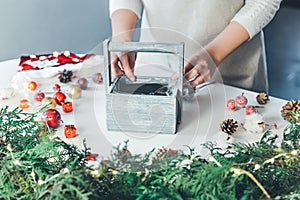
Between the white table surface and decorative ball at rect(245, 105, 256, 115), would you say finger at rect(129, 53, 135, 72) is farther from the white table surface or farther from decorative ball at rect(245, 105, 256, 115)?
decorative ball at rect(245, 105, 256, 115)

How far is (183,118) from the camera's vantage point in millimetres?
958

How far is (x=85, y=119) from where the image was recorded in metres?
0.95

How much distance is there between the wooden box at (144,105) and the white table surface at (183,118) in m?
0.02

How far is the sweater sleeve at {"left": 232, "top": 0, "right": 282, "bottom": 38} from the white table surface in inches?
7.5

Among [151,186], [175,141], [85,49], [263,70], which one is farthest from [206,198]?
[85,49]

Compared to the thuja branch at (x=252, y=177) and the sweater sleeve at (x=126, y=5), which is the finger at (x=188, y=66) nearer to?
the sweater sleeve at (x=126, y=5)

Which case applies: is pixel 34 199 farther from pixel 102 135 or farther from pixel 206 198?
A: pixel 102 135

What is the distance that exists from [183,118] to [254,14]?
0.40 meters

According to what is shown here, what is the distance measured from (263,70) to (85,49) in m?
1.03

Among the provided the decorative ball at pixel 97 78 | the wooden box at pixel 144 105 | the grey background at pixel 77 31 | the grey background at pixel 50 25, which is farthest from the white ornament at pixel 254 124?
the grey background at pixel 50 25

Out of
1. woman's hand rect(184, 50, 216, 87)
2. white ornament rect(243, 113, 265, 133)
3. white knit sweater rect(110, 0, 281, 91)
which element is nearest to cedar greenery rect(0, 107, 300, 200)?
white ornament rect(243, 113, 265, 133)

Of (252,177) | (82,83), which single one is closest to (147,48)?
(82,83)

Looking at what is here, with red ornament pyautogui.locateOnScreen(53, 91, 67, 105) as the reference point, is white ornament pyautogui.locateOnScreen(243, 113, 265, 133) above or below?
below

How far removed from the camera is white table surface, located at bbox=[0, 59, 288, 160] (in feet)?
Answer: 2.78
